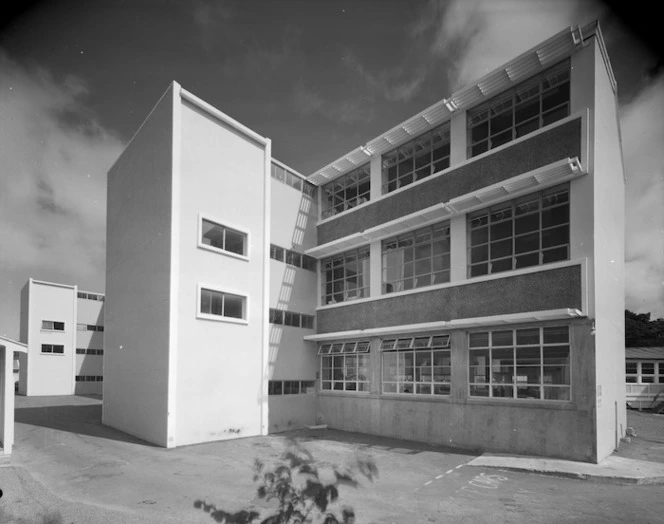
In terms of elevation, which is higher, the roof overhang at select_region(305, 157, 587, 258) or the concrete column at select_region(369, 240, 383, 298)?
the roof overhang at select_region(305, 157, 587, 258)

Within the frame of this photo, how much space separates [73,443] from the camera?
1562cm

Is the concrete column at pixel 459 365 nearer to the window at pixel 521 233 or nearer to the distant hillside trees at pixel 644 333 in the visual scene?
the window at pixel 521 233

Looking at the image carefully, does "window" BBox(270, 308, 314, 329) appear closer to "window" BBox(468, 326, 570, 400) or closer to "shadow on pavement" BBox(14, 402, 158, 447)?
"shadow on pavement" BBox(14, 402, 158, 447)

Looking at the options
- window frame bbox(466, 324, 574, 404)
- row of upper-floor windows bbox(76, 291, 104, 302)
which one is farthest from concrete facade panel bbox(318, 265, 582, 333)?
row of upper-floor windows bbox(76, 291, 104, 302)

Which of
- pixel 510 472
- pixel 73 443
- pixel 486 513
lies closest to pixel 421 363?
pixel 510 472

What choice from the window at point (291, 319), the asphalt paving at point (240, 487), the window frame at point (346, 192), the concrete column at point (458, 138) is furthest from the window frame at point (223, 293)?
the concrete column at point (458, 138)

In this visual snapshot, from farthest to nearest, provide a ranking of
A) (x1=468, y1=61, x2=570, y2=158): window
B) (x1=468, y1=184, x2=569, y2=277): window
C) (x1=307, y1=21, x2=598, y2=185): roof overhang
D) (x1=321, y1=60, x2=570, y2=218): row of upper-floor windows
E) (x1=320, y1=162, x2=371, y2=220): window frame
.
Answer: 1. (x1=320, y1=162, x2=371, y2=220): window frame
2. (x1=321, y1=60, x2=570, y2=218): row of upper-floor windows
3. (x1=468, y1=61, x2=570, y2=158): window
4. (x1=468, y1=184, x2=569, y2=277): window
5. (x1=307, y1=21, x2=598, y2=185): roof overhang

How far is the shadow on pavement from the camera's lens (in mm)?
17391

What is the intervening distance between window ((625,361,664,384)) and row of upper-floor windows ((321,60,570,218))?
2178 centimetres

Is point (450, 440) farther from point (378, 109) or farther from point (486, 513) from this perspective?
point (378, 109)

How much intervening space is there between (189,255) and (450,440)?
11.0 metres

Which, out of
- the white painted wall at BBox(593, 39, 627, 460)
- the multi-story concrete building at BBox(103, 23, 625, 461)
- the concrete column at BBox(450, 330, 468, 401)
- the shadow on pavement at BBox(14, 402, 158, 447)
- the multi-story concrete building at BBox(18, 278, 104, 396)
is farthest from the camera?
the multi-story concrete building at BBox(18, 278, 104, 396)

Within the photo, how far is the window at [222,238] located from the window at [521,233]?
8.82m

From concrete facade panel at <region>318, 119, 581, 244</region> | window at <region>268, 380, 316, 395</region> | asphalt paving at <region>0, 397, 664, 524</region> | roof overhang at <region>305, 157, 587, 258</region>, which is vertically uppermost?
concrete facade panel at <region>318, 119, 581, 244</region>
